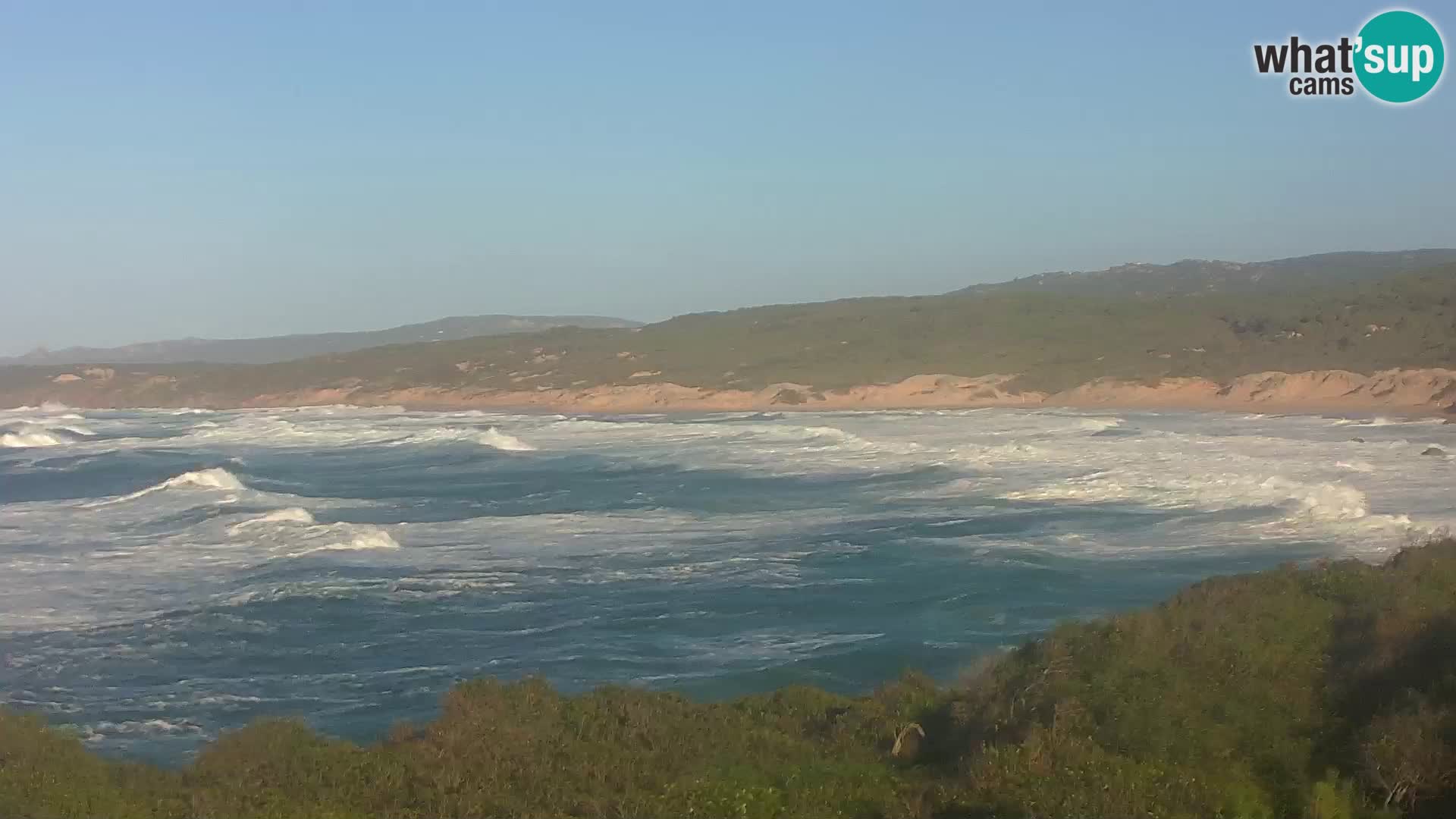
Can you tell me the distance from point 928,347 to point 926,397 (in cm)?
954

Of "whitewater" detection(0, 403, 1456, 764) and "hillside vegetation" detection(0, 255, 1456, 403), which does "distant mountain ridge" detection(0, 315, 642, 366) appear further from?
"whitewater" detection(0, 403, 1456, 764)

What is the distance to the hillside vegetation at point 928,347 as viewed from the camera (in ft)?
173

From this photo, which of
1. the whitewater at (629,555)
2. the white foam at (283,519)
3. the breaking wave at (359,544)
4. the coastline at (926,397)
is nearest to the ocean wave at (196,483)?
the whitewater at (629,555)

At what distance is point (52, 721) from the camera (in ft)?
42.4

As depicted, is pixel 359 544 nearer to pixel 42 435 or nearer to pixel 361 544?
pixel 361 544

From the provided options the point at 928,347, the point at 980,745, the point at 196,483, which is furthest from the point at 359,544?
the point at 928,347

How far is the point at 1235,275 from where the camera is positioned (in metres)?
108

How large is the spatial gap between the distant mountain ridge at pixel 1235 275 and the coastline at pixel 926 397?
4238 centimetres

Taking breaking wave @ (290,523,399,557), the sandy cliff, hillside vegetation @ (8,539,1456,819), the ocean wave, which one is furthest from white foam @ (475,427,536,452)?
hillside vegetation @ (8,539,1456,819)

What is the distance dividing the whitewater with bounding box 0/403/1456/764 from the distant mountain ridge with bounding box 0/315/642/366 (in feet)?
397

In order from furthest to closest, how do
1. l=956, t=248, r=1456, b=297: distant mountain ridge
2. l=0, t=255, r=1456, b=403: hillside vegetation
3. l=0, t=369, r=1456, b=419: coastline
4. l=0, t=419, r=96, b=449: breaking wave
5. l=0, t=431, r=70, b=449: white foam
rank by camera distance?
l=956, t=248, r=1456, b=297: distant mountain ridge
l=0, t=255, r=1456, b=403: hillside vegetation
l=0, t=419, r=96, b=449: breaking wave
l=0, t=431, r=70, b=449: white foam
l=0, t=369, r=1456, b=419: coastline

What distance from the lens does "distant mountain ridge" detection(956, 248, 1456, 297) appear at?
97.1 metres

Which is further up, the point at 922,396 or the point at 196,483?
the point at 922,396

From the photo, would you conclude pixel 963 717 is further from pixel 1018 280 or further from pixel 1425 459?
pixel 1018 280
